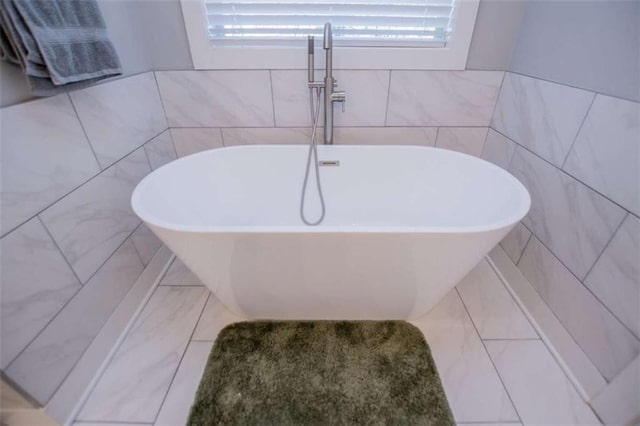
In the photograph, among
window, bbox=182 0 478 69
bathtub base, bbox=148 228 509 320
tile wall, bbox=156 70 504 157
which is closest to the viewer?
bathtub base, bbox=148 228 509 320

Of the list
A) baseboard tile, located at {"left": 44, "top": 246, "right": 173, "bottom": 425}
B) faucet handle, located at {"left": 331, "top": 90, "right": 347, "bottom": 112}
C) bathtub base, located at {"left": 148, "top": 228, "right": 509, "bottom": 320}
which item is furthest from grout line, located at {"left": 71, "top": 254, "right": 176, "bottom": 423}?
faucet handle, located at {"left": 331, "top": 90, "right": 347, "bottom": 112}

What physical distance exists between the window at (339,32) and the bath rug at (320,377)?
1.24m

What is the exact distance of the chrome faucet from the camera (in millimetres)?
1214

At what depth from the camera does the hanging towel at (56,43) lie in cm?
74

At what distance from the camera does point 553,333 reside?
1144 mm

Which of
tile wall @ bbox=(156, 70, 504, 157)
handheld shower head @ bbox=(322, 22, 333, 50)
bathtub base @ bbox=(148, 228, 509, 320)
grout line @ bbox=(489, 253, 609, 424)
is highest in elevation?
handheld shower head @ bbox=(322, 22, 333, 50)

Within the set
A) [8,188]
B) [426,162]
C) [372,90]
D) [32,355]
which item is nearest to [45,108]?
[8,188]

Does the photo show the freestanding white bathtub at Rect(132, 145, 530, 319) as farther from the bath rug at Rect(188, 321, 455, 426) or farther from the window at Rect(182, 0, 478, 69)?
the window at Rect(182, 0, 478, 69)

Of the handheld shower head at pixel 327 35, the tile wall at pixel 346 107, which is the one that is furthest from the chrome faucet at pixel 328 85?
the tile wall at pixel 346 107

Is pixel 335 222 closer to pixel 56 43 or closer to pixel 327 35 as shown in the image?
pixel 327 35

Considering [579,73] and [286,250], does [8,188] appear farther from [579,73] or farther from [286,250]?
[579,73]

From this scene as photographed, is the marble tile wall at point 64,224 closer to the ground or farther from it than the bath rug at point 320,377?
farther from it

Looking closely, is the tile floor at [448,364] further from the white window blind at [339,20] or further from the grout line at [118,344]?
the white window blind at [339,20]

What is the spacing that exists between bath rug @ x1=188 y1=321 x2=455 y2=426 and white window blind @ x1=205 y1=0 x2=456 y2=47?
4.41 feet
